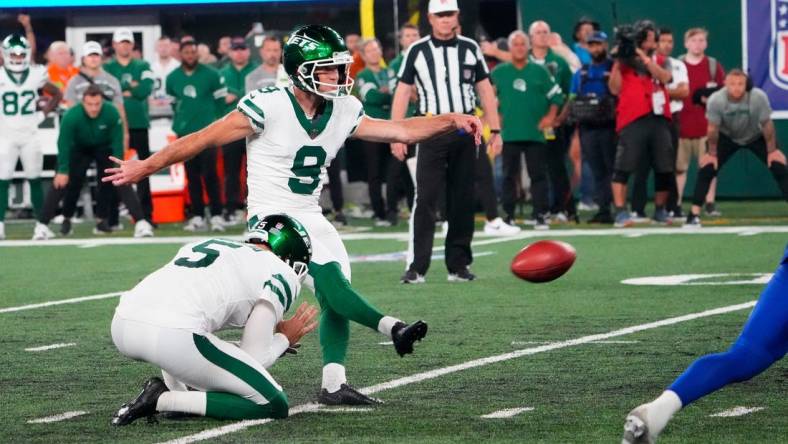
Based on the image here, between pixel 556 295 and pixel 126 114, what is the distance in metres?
7.84

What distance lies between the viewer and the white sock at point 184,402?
6059mm

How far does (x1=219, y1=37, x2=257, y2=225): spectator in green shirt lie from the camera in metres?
17.7

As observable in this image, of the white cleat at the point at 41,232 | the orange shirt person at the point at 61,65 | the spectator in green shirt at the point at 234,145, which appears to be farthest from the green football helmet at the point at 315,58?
the orange shirt person at the point at 61,65

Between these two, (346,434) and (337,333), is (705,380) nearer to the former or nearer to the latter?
(346,434)

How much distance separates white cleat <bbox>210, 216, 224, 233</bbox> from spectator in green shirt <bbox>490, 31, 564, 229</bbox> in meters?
3.09

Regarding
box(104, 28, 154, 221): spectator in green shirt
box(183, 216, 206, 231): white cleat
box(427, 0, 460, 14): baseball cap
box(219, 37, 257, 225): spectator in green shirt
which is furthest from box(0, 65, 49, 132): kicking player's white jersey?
box(427, 0, 460, 14): baseball cap

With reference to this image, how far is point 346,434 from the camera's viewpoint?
19.6ft

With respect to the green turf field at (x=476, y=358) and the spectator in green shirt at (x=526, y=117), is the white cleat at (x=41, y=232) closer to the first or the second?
the green turf field at (x=476, y=358)

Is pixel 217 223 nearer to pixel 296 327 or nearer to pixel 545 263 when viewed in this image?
pixel 545 263

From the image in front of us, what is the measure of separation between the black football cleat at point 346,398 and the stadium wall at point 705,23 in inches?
534

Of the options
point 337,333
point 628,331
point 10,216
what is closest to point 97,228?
point 10,216

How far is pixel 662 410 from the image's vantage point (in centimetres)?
519

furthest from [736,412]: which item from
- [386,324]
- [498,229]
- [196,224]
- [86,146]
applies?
[196,224]

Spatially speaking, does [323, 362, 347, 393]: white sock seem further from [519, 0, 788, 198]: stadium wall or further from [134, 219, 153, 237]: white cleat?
[519, 0, 788, 198]: stadium wall
